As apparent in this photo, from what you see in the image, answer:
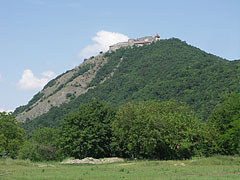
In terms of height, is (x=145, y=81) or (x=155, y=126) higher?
(x=145, y=81)

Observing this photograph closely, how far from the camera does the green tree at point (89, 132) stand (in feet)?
209

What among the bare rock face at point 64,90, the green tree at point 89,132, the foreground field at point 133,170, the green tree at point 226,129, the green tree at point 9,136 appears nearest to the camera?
the foreground field at point 133,170

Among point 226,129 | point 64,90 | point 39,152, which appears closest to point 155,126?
point 226,129

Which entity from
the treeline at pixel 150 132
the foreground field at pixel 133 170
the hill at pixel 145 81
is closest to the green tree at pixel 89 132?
the treeline at pixel 150 132

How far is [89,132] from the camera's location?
211 feet

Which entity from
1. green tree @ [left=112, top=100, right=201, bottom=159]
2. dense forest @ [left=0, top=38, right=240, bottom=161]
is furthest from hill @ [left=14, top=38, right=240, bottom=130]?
green tree @ [left=112, top=100, right=201, bottom=159]

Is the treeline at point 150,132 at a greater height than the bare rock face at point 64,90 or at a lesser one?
lesser

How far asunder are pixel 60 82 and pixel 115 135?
5305 inches

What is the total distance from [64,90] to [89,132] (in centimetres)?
11639

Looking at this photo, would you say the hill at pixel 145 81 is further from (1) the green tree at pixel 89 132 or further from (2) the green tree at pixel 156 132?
(1) the green tree at pixel 89 132

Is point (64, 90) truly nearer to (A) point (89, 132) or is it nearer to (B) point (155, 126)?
(A) point (89, 132)

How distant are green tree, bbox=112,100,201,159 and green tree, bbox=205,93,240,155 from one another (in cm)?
261

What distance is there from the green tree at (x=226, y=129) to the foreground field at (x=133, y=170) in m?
9.39

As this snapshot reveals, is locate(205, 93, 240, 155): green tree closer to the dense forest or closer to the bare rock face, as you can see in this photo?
the dense forest
